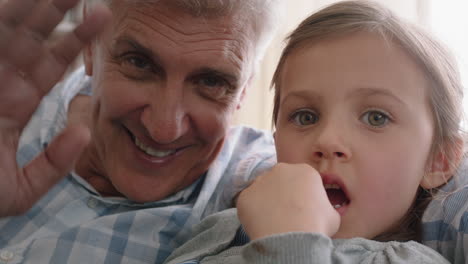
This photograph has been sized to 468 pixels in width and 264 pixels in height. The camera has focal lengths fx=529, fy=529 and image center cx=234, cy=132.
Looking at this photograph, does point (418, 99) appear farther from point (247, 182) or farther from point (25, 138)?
point (25, 138)

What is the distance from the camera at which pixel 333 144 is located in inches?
40.8

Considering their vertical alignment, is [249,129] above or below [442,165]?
below

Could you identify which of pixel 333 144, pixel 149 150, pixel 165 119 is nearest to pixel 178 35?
pixel 165 119

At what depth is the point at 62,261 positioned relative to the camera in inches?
52.0

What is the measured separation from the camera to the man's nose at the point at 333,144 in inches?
40.9

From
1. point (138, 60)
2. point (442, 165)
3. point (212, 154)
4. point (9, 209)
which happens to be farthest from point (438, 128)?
point (9, 209)

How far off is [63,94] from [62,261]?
69cm

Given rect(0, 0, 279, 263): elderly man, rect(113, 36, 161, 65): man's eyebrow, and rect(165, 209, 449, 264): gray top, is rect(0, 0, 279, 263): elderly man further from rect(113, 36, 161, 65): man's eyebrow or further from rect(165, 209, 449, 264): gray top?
rect(165, 209, 449, 264): gray top

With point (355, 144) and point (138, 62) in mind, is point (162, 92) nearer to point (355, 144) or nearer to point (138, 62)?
point (138, 62)

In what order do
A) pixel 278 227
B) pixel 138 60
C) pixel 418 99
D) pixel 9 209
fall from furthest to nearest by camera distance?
pixel 138 60
pixel 418 99
pixel 9 209
pixel 278 227

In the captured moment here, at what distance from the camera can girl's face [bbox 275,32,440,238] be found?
1056mm

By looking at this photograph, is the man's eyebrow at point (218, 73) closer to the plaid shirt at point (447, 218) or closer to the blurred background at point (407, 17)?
the blurred background at point (407, 17)

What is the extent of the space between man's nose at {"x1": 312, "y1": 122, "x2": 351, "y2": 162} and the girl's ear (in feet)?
0.82

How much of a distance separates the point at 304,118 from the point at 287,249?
387mm
